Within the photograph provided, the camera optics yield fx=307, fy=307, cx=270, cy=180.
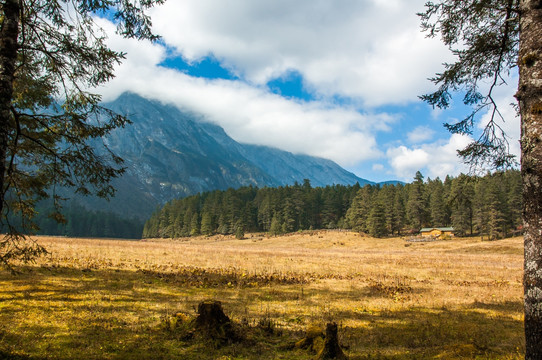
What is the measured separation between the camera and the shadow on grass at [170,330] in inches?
252

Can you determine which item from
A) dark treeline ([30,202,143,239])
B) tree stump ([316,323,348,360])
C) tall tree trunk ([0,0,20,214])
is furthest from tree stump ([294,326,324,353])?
dark treeline ([30,202,143,239])

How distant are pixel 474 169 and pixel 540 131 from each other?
4155 millimetres

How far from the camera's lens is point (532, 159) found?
4.55 metres

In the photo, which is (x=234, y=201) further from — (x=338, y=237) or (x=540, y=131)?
(x=540, y=131)

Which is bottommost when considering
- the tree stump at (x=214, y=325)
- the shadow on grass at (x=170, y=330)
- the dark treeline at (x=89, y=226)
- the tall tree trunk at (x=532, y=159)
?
the dark treeline at (x=89, y=226)

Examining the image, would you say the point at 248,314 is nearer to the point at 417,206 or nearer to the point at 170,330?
the point at 170,330

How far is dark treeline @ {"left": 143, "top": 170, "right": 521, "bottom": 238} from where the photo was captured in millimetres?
71750

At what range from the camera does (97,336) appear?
23.1 feet

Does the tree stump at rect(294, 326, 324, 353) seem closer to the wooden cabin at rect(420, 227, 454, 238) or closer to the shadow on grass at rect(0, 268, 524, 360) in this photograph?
the shadow on grass at rect(0, 268, 524, 360)

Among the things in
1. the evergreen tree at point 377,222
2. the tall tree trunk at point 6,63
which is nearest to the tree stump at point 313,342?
the tall tree trunk at point 6,63

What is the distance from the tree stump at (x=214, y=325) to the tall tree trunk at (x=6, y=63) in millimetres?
4695

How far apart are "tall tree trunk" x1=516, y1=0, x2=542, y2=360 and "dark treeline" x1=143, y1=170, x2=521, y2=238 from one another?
6616cm

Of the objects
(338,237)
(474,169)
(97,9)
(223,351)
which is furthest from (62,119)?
(338,237)

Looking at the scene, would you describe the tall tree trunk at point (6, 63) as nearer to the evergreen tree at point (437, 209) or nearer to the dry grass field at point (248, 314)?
the dry grass field at point (248, 314)
